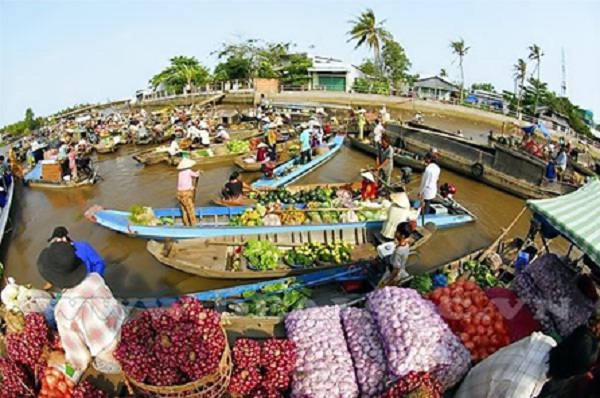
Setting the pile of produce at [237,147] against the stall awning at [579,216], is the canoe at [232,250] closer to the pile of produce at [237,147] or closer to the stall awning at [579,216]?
the stall awning at [579,216]

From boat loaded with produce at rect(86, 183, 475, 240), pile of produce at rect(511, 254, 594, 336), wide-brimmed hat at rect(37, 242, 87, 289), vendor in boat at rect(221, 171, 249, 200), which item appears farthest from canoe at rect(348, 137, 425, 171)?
wide-brimmed hat at rect(37, 242, 87, 289)

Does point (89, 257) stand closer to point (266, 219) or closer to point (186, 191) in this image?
point (186, 191)

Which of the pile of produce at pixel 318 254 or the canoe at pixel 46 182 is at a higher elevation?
the canoe at pixel 46 182

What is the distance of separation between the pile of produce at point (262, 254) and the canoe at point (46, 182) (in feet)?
28.4

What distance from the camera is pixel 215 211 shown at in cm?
1050

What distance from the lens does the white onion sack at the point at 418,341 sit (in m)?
3.25

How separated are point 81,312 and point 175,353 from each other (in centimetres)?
97

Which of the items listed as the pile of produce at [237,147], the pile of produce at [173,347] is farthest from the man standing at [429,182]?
the pile of produce at [237,147]

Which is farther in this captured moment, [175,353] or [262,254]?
[262,254]

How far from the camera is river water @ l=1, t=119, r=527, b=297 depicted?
9383 millimetres

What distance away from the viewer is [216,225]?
9453 millimetres

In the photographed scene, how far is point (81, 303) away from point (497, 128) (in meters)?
26.1

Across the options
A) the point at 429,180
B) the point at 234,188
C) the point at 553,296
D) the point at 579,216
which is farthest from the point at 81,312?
the point at 429,180

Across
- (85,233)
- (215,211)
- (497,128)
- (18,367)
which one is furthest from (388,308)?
(497,128)
